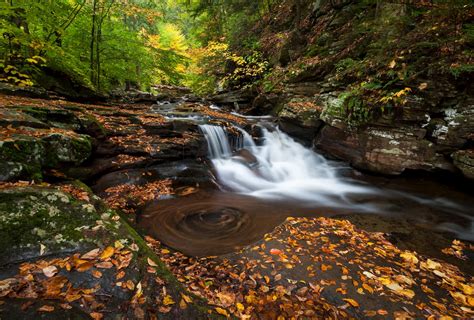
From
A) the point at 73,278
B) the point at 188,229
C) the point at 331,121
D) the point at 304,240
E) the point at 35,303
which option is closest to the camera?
the point at 35,303

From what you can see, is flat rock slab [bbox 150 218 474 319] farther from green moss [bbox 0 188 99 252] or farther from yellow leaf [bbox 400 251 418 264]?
green moss [bbox 0 188 99 252]

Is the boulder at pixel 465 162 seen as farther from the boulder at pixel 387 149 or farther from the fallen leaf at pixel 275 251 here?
the fallen leaf at pixel 275 251

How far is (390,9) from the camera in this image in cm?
923

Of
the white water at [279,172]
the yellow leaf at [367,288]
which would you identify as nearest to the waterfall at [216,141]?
the white water at [279,172]

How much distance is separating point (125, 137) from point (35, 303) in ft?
21.2

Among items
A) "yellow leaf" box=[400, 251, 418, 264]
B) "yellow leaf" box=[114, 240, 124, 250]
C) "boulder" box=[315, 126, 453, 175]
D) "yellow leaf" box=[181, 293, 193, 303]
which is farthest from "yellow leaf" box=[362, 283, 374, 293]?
"boulder" box=[315, 126, 453, 175]

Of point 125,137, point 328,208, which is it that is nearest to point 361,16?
point 328,208

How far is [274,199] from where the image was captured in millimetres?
6758

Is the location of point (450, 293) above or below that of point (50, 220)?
below

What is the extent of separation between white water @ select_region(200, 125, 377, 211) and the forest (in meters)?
0.08

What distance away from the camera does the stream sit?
4.86 metres

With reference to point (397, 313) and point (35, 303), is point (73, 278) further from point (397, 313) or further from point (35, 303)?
point (397, 313)

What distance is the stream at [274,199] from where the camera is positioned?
15.9 ft

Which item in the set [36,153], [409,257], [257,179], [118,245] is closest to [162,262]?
[118,245]
